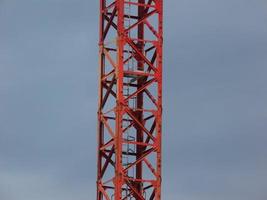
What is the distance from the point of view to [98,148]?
150m

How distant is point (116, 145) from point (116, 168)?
148cm

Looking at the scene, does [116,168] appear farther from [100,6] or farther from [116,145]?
[100,6]

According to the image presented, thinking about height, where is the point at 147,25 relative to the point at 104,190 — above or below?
above

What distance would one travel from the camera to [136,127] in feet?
491

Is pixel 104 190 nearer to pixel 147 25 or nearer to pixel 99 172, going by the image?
pixel 99 172

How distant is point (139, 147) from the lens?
149875mm

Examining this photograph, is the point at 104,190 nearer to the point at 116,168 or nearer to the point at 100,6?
the point at 116,168

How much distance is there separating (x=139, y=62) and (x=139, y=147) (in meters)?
5.51

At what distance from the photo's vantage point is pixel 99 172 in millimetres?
150125

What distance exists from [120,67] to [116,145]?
4971 mm

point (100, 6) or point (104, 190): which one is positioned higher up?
point (100, 6)

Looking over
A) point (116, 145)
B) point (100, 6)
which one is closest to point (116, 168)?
point (116, 145)

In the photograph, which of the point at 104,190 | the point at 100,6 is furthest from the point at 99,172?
the point at 100,6

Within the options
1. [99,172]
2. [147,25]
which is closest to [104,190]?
[99,172]
